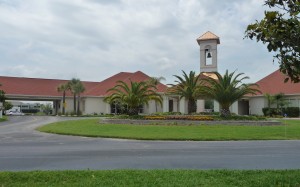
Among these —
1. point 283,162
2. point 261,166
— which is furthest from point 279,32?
point 283,162

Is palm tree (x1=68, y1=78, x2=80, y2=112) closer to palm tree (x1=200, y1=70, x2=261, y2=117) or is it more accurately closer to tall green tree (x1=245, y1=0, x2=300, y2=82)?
palm tree (x1=200, y1=70, x2=261, y2=117)

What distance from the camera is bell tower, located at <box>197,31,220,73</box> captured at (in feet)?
165

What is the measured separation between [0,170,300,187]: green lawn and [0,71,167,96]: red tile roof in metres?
50.6

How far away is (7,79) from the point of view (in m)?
64.6

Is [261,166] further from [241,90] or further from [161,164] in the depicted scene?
[241,90]

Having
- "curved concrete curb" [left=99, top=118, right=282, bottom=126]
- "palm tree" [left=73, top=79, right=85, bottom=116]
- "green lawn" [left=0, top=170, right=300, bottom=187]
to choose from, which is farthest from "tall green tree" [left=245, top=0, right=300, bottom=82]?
"palm tree" [left=73, top=79, right=85, bottom=116]

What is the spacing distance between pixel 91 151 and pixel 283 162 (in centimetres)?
741

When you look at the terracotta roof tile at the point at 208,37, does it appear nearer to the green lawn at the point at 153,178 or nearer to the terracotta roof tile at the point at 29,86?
the terracotta roof tile at the point at 29,86

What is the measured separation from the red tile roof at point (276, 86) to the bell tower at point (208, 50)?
34.4ft

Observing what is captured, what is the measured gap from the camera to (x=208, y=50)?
51.0 metres

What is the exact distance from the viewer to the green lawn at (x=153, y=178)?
8055 millimetres

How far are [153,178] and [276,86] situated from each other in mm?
51388

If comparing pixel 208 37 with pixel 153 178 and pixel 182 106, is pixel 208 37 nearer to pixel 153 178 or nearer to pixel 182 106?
pixel 182 106

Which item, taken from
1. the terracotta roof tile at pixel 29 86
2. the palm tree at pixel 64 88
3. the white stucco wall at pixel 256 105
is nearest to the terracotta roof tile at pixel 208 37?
the white stucco wall at pixel 256 105
